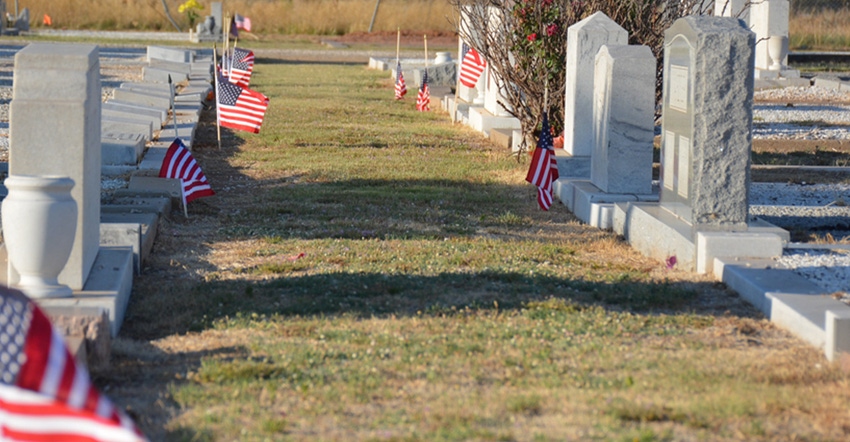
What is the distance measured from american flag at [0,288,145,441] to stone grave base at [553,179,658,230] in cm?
649

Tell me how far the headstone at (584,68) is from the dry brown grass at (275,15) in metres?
40.8

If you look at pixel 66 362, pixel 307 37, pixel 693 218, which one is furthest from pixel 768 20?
pixel 307 37

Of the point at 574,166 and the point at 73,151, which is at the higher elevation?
the point at 73,151

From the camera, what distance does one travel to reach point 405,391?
493 cm

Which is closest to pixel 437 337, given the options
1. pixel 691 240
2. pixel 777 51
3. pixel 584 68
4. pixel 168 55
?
pixel 691 240

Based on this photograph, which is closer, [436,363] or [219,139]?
[436,363]

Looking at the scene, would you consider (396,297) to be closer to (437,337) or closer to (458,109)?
(437,337)

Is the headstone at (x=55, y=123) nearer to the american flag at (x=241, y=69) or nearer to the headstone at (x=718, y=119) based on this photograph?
the headstone at (x=718, y=119)

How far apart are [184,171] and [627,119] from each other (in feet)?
13.1

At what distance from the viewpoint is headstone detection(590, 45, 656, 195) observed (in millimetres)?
9633

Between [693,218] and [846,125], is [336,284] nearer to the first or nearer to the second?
[693,218]

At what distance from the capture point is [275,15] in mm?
53094

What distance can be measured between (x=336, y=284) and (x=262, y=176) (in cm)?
557

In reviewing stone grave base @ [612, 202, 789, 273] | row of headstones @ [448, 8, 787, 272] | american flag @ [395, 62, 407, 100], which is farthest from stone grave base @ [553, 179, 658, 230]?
american flag @ [395, 62, 407, 100]
